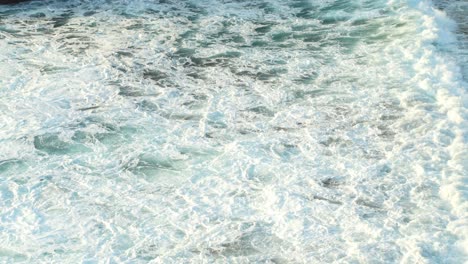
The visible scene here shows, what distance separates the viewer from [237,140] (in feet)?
26.5

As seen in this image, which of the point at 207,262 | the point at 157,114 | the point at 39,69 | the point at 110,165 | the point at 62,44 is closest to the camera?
the point at 207,262

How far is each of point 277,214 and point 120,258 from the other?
149cm

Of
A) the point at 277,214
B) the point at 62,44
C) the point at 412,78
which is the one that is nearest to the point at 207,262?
the point at 277,214

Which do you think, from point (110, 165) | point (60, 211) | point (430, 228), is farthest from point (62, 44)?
point (430, 228)

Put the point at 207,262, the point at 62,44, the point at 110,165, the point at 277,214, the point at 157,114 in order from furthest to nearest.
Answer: the point at 62,44
the point at 157,114
the point at 110,165
the point at 277,214
the point at 207,262

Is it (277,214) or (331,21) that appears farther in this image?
(331,21)

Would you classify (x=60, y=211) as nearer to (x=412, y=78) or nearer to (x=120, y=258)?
(x=120, y=258)

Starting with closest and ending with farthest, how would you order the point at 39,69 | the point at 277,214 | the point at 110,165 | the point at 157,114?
the point at 277,214 → the point at 110,165 → the point at 157,114 → the point at 39,69

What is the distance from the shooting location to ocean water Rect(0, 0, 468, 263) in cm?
626

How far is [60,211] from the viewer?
22.2 ft

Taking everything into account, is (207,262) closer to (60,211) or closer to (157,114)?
(60,211)

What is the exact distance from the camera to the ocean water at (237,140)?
626 centimetres

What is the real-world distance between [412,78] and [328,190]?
321 centimetres

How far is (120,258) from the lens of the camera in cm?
604
